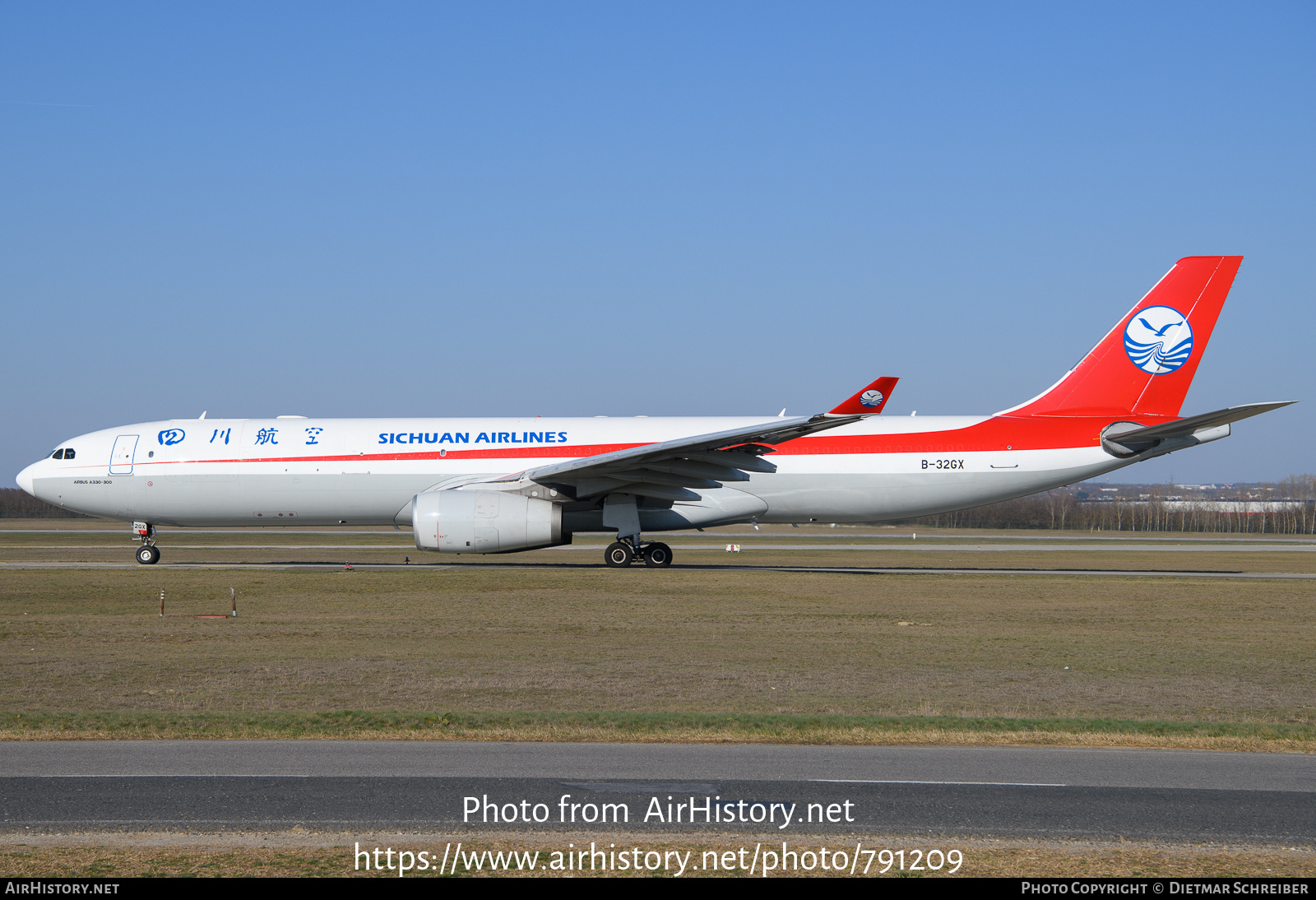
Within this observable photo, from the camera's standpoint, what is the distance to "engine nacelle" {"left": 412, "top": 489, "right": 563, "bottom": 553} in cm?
2392

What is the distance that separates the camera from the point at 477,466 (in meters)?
27.4

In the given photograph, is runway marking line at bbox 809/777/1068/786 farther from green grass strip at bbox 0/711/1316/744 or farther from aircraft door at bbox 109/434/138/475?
aircraft door at bbox 109/434/138/475

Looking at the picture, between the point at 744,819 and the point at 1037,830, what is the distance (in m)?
1.67

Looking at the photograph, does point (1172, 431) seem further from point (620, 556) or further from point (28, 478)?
point (28, 478)

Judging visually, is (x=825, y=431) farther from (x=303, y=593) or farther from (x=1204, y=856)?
(x=1204, y=856)

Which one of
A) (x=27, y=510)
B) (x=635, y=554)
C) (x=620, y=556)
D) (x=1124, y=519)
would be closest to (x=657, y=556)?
(x=635, y=554)

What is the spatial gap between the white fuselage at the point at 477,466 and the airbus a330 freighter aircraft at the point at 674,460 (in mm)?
45

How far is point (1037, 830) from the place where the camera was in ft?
19.9

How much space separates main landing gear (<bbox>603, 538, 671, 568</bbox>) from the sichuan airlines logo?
12.9 meters

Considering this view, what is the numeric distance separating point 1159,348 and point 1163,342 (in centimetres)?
17

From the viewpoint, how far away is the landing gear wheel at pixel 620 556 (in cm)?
2664

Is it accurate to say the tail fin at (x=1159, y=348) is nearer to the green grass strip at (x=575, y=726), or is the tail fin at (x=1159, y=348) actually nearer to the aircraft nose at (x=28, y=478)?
the green grass strip at (x=575, y=726)

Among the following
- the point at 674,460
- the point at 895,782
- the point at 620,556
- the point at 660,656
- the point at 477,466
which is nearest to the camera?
the point at 895,782

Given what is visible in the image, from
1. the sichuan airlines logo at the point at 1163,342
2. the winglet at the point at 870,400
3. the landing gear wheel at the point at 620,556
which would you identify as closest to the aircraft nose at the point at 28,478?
the landing gear wheel at the point at 620,556
